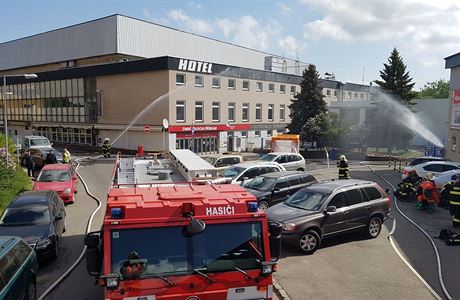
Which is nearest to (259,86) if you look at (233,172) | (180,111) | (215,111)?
(215,111)

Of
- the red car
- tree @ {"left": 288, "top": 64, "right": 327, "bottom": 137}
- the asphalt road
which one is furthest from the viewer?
tree @ {"left": 288, "top": 64, "right": 327, "bottom": 137}

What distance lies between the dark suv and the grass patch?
11284 millimetres

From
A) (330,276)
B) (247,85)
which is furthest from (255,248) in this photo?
(247,85)

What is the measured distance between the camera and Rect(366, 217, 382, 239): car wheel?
12.3m

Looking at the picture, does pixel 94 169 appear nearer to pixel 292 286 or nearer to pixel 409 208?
pixel 409 208

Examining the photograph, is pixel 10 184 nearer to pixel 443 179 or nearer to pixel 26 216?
pixel 26 216

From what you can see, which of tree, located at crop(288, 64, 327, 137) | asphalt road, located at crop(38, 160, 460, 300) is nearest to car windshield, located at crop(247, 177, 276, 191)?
asphalt road, located at crop(38, 160, 460, 300)

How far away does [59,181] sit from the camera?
1836 centimetres

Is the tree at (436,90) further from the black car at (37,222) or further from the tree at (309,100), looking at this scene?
the black car at (37,222)

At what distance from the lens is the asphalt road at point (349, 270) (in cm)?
846

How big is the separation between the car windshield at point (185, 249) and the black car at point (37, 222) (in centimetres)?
592

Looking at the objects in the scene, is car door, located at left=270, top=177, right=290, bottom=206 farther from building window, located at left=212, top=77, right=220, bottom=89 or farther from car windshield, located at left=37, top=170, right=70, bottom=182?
building window, located at left=212, top=77, right=220, bottom=89

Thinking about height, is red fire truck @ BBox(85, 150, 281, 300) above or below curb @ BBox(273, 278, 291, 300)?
above

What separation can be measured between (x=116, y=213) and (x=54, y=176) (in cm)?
1479
